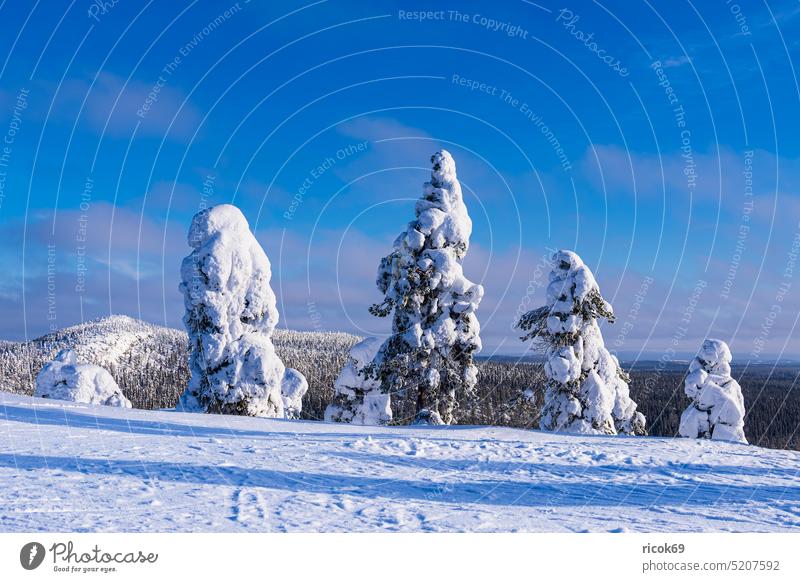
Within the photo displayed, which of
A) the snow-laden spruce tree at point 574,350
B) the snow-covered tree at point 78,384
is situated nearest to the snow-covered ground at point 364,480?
the snow-laden spruce tree at point 574,350

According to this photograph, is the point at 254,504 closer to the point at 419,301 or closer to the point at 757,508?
the point at 757,508

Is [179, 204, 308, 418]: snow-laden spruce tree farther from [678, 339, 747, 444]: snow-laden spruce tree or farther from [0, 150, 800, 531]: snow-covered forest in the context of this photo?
[678, 339, 747, 444]: snow-laden spruce tree

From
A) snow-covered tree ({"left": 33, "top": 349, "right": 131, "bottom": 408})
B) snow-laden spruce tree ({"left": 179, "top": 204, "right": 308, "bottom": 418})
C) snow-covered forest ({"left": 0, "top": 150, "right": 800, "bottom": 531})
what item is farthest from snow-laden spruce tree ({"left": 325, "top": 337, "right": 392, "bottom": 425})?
snow-covered tree ({"left": 33, "top": 349, "right": 131, "bottom": 408})

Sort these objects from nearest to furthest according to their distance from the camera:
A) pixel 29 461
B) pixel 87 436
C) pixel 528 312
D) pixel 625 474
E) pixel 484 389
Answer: pixel 29 461 → pixel 625 474 → pixel 87 436 → pixel 528 312 → pixel 484 389

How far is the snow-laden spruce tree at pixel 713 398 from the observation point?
26312mm

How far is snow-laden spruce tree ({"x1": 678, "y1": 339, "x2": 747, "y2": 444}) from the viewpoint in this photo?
2631 centimetres

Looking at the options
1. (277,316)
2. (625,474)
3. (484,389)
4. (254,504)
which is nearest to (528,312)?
(277,316)

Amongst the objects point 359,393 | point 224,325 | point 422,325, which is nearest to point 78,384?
point 224,325

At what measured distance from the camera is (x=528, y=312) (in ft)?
82.0

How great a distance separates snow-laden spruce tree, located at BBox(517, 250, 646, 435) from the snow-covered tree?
1978cm

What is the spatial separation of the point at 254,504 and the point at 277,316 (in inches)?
713

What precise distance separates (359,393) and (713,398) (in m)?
16.4
